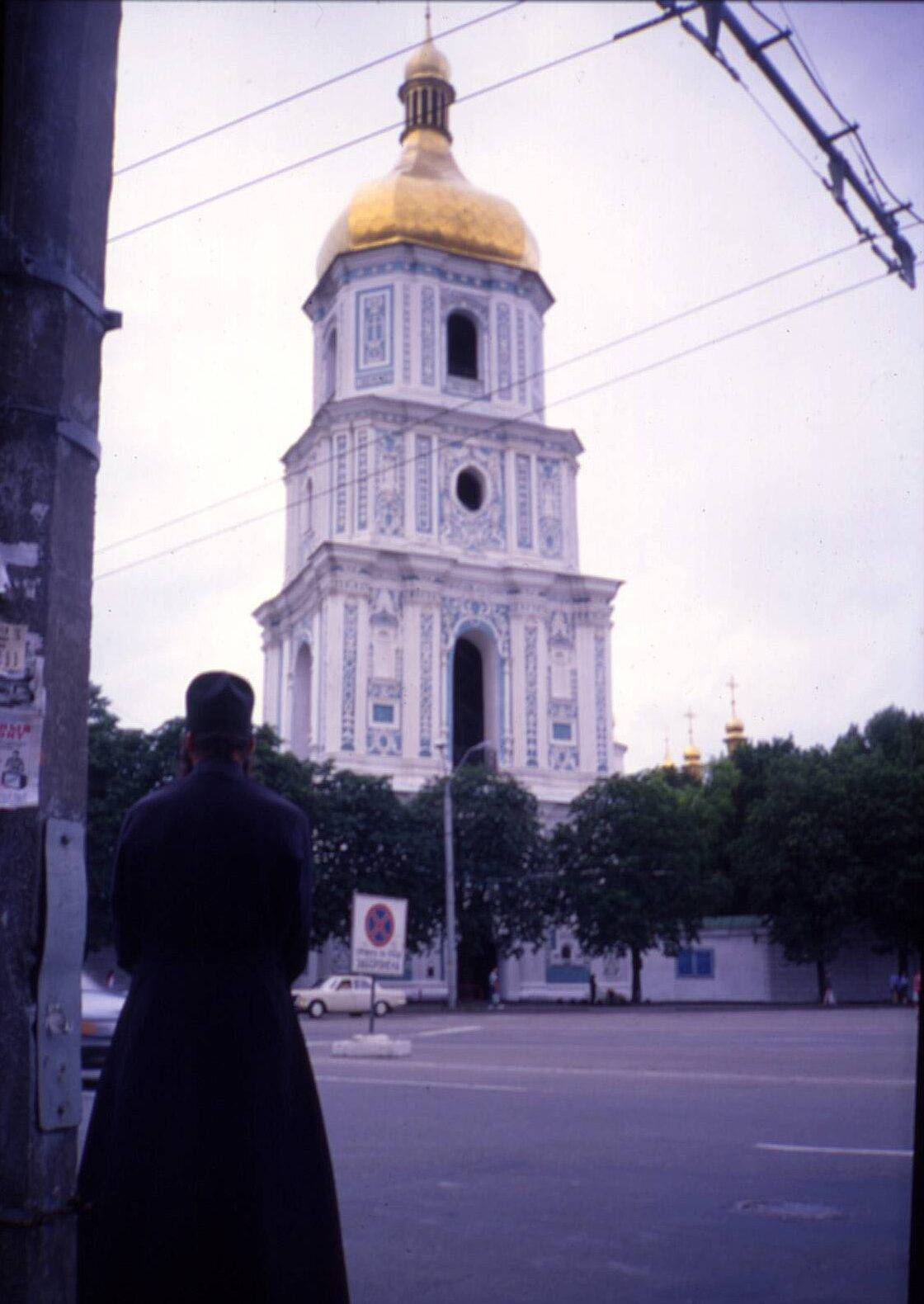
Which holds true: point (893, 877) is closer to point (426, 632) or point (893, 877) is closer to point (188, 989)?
point (426, 632)

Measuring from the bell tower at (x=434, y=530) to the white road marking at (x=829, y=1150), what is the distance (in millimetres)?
34724

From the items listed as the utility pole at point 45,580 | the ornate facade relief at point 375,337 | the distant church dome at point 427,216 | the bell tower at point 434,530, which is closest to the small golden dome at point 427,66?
the distant church dome at point 427,216

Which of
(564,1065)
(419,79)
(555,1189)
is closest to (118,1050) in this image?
(555,1189)

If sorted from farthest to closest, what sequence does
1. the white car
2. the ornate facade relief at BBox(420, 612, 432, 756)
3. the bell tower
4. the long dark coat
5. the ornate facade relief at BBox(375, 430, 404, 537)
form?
the ornate facade relief at BBox(375, 430, 404, 537)
the bell tower
the ornate facade relief at BBox(420, 612, 432, 756)
the white car
the long dark coat

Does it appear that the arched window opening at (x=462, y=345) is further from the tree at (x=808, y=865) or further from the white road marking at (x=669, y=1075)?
the white road marking at (x=669, y=1075)

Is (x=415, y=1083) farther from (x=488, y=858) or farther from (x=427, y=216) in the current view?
(x=427, y=216)

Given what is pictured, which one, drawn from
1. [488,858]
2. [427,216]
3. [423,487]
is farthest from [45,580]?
[427,216]

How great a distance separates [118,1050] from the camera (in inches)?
134

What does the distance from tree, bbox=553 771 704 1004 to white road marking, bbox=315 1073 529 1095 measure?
2584 cm

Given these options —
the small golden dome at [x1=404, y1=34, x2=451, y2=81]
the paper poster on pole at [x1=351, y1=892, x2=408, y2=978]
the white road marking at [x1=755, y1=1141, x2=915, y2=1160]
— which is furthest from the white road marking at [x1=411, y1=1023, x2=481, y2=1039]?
the small golden dome at [x1=404, y1=34, x2=451, y2=81]

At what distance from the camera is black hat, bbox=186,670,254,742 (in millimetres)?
3676

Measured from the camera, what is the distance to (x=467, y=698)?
48.5 m

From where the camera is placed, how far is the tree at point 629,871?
39.8 metres

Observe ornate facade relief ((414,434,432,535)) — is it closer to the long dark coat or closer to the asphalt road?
the asphalt road
